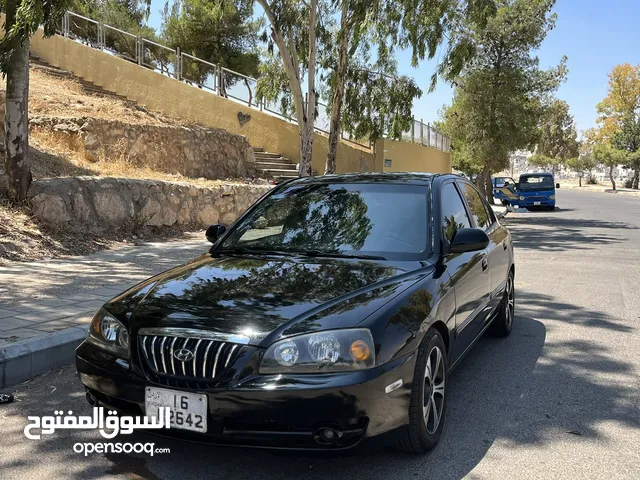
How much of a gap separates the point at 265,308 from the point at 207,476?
3.00 ft

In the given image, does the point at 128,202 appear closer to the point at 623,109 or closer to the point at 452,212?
the point at 452,212

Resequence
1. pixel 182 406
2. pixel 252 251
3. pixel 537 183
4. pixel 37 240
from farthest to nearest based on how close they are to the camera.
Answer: pixel 537 183 → pixel 37 240 → pixel 252 251 → pixel 182 406

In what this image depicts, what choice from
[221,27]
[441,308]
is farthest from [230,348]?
[221,27]

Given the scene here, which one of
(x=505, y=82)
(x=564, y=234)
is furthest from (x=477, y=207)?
(x=505, y=82)

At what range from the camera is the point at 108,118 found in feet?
50.6

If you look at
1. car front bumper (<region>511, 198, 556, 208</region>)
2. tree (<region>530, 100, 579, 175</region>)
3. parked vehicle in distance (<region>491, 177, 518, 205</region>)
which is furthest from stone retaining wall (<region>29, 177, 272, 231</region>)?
Answer: tree (<region>530, 100, 579, 175</region>)

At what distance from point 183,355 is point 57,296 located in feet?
14.5

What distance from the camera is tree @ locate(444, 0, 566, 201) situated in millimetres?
24094

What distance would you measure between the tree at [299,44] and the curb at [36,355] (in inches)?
421

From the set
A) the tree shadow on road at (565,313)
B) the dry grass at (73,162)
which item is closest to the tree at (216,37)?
the dry grass at (73,162)

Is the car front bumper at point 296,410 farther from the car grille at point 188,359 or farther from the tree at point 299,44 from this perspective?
the tree at point 299,44

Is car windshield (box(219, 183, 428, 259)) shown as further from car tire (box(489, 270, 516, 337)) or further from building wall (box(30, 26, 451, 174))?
building wall (box(30, 26, 451, 174))

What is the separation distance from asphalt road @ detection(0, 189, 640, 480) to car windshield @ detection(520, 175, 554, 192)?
25396 millimetres

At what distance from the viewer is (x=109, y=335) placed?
3.42 metres
